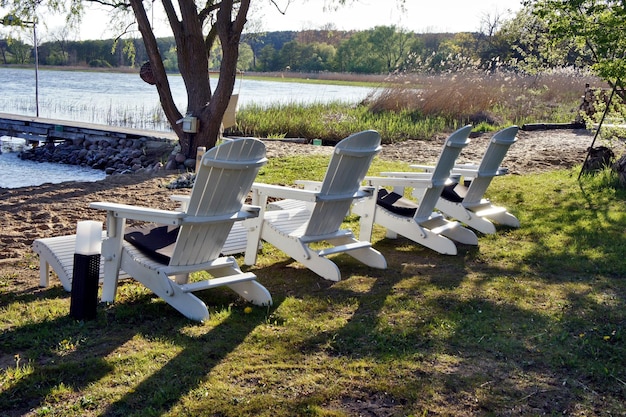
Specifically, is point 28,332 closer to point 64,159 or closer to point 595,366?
point 595,366

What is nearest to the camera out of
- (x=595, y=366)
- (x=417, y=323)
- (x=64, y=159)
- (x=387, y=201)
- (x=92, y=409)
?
(x=92, y=409)

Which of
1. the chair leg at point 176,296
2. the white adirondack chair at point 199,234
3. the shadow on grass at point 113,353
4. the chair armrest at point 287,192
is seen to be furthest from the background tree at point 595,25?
the chair leg at point 176,296

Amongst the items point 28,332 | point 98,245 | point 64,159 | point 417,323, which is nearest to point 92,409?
point 28,332

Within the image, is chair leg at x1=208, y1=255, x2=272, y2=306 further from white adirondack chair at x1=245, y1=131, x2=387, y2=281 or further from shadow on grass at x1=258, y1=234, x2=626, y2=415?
white adirondack chair at x1=245, y1=131, x2=387, y2=281

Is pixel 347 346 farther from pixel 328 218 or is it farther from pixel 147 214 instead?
pixel 328 218

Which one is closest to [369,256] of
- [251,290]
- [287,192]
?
[287,192]

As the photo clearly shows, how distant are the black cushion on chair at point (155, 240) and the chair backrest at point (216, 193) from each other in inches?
6.0

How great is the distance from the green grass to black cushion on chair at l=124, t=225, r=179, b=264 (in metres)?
0.31

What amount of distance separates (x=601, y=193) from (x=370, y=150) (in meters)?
4.36

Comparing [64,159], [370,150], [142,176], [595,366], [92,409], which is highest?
[370,150]

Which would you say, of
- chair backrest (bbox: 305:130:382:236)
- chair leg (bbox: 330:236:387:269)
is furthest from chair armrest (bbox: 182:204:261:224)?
chair leg (bbox: 330:236:387:269)

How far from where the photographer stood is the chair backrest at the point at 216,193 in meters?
4.11

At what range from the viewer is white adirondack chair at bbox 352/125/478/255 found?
5863mm

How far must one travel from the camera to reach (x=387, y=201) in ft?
20.7
